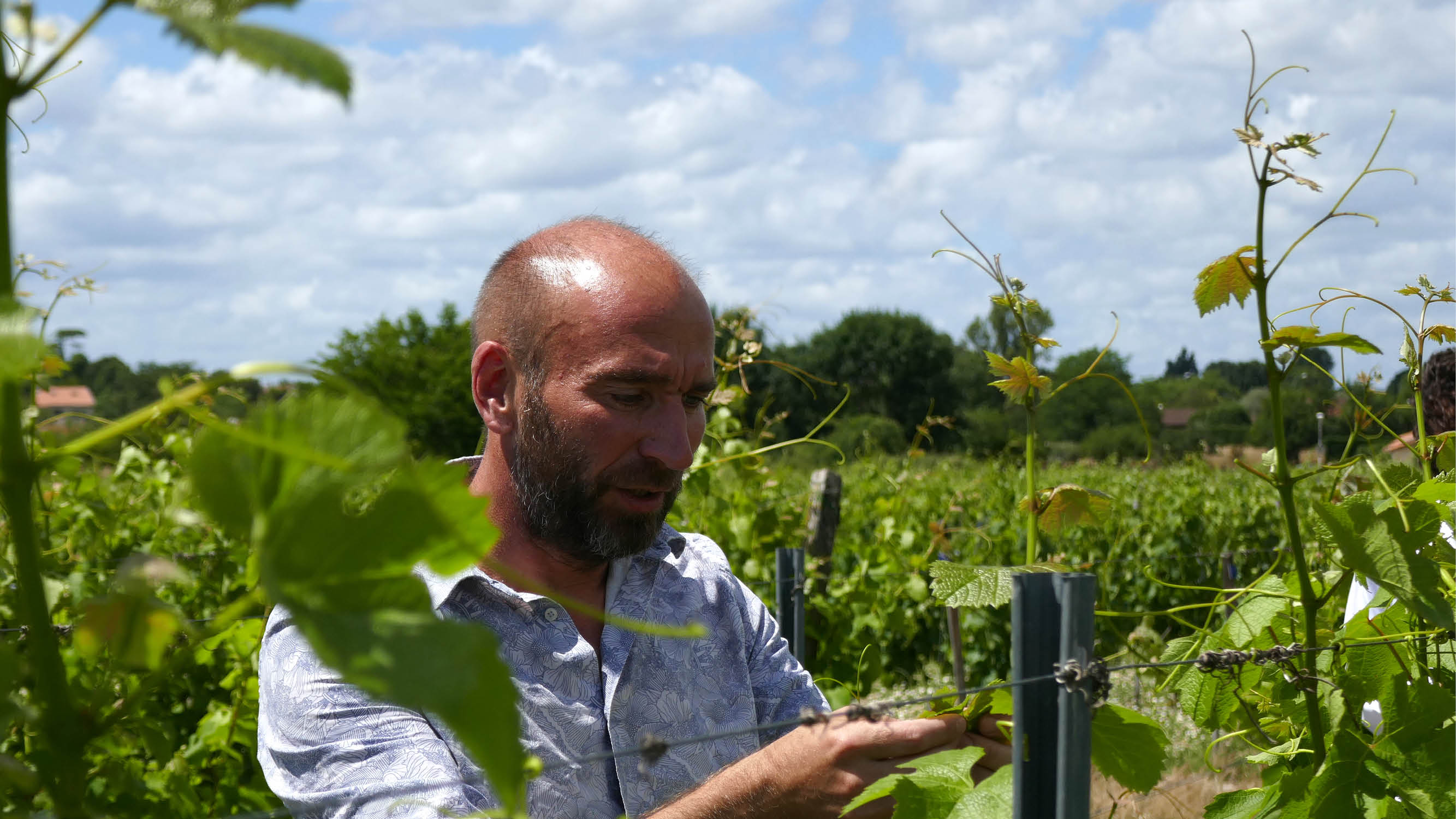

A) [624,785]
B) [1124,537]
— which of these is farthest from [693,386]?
[1124,537]

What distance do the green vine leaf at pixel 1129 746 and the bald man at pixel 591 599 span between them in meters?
0.37

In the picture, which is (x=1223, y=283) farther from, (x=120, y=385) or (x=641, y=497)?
Answer: (x=120, y=385)

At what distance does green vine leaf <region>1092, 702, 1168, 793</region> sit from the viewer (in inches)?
48.1

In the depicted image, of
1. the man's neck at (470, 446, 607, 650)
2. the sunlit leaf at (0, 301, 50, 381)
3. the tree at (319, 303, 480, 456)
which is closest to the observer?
the sunlit leaf at (0, 301, 50, 381)

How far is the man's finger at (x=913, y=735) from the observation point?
1.33 m

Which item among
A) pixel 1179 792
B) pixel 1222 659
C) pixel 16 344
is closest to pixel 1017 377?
pixel 1222 659

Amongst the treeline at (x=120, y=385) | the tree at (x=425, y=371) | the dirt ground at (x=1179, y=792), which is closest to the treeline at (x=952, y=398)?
the tree at (x=425, y=371)

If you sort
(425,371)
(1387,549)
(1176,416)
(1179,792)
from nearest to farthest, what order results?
(1387,549), (1179,792), (425,371), (1176,416)

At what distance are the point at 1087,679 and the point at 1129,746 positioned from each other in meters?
0.21

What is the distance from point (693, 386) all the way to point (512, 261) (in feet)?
1.62

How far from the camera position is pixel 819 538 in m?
4.57

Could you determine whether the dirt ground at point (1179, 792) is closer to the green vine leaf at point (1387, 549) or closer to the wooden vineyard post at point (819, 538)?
the wooden vineyard post at point (819, 538)

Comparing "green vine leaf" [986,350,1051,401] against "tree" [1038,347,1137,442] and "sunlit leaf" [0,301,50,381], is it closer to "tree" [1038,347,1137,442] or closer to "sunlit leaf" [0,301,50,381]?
"sunlit leaf" [0,301,50,381]

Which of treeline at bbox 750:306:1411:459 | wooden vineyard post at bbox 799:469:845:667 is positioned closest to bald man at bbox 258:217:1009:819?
wooden vineyard post at bbox 799:469:845:667
